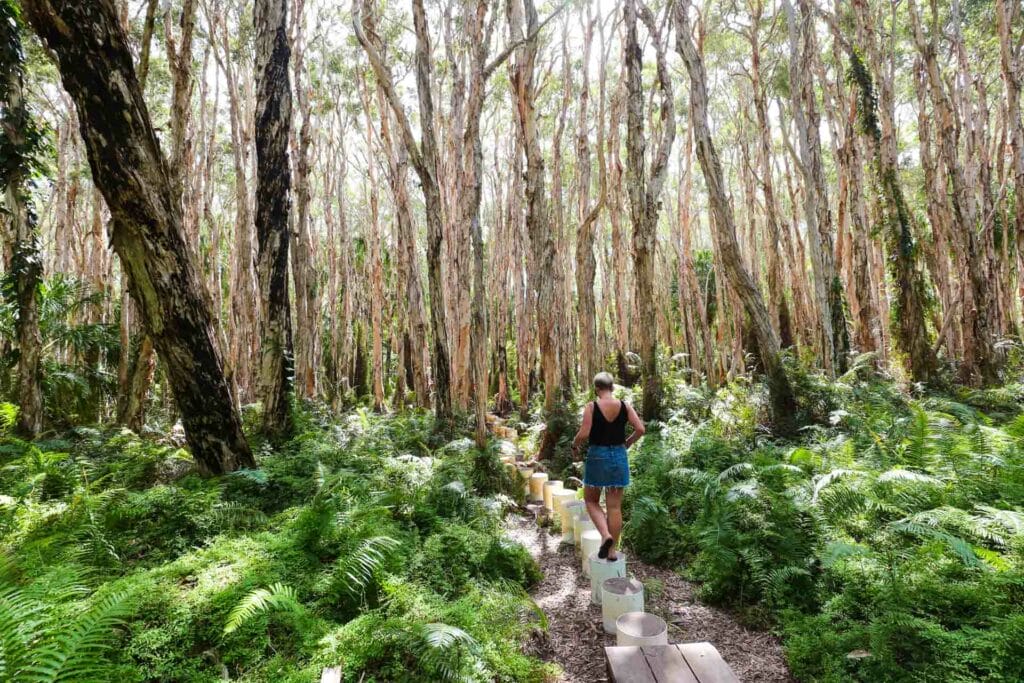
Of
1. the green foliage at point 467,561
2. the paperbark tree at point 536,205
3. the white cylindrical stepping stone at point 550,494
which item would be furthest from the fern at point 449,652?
the paperbark tree at point 536,205

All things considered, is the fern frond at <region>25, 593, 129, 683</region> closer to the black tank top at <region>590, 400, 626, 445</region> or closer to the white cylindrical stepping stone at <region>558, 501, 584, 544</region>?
the black tank top at <region>590, 400, 626, 445</region>

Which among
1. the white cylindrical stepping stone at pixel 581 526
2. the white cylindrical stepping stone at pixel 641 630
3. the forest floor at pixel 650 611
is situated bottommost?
the forest floor at pixel 650 611

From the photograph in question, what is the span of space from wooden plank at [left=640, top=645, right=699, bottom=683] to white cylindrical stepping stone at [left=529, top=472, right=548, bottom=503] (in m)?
4.31

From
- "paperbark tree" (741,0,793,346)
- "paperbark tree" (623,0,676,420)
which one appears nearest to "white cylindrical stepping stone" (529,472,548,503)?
"paperbark tree" (623,0,676,420)

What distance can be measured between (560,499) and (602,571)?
5.70 ft

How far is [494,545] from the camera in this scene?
4461 millimetres

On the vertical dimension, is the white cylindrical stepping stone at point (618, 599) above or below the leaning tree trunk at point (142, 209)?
below

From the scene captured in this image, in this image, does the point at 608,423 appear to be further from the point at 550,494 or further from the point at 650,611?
the point at 550,494

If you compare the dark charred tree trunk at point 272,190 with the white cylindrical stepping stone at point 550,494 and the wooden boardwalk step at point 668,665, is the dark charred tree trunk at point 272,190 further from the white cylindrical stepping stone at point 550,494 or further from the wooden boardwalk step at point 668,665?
the wooden boardwalk step at point 668,665

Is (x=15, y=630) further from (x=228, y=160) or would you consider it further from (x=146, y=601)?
(x=228, y=160)

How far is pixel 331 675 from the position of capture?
2.54 metres

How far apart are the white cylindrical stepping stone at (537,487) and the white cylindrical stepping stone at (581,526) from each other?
1.72 metres

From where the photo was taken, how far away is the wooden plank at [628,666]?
2.47 metres

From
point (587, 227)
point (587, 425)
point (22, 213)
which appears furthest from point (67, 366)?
point (587, 425)
